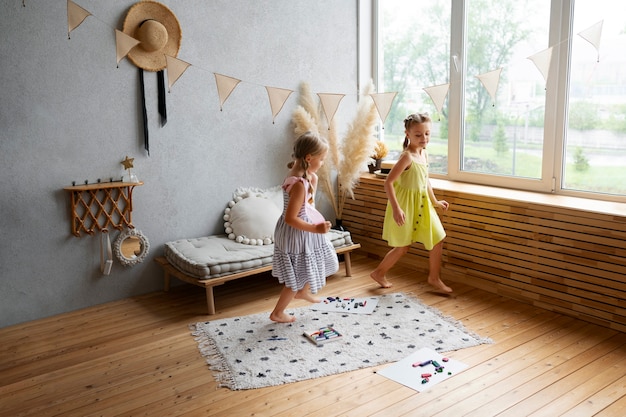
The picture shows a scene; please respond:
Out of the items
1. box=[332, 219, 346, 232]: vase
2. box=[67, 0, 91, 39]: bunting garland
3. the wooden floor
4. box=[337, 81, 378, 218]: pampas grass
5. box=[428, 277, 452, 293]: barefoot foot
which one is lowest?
the wooden floor

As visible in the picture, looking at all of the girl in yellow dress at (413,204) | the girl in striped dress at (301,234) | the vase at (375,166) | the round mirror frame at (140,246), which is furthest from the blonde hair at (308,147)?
the vase at (375,166)

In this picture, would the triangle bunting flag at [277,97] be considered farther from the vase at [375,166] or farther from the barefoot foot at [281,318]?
the barefoot foot at [281,318]

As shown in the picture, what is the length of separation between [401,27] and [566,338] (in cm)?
281

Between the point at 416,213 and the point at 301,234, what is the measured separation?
0.93m

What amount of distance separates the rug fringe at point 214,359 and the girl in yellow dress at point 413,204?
1.34 metres

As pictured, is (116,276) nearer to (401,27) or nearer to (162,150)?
(162,150)

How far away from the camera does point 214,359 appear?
2.90 metres

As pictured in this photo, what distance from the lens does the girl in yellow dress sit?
140 inches

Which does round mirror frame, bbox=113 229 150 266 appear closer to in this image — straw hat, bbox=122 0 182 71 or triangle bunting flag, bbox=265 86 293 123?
straw hat, bbox=122 0 182 71

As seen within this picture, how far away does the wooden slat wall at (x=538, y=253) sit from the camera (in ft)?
10.3

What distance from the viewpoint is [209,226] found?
4207 millimetres

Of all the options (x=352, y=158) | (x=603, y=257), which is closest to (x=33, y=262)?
(x=352, y=158)

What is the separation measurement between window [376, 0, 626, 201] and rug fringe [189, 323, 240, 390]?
215cm

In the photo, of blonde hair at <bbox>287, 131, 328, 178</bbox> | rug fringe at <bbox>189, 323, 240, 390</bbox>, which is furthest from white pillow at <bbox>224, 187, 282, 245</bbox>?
blonde hair at <bbox>287, 131, 328, 178</bbox>
